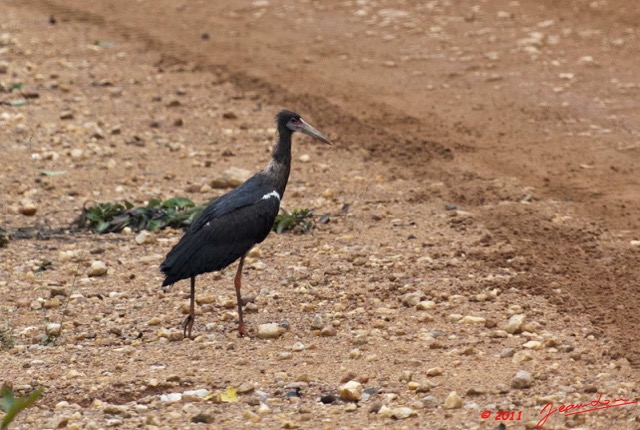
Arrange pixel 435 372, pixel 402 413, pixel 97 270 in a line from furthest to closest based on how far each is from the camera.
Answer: pixel 97 270
pixel 435 372
pixel 402 413

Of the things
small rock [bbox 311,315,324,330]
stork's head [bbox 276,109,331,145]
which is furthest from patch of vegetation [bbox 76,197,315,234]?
small rock [bbox 311,315,324,330]

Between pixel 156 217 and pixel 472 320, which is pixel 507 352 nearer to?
pixel 472 320

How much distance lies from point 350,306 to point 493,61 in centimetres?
700

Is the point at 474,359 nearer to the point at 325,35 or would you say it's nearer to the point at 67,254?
the point at 67,254

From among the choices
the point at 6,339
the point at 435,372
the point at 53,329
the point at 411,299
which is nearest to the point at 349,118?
the point at 411,299

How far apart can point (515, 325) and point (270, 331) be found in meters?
1.58

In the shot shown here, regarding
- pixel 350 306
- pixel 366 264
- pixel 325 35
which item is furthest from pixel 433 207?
pixel 325 35

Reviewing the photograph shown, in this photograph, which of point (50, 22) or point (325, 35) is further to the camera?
point (50, 22)

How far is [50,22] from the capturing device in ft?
59.6

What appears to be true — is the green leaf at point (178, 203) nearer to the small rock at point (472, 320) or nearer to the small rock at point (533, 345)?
the small rock at point (472, 320)

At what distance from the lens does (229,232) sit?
323 inches

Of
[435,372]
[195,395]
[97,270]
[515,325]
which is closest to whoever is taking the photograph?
[195,395]

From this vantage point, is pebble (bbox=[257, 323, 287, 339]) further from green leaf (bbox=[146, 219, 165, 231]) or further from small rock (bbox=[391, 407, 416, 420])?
green leaf (bbox=[146, 219, 165, 231])

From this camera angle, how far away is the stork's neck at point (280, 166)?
345 inches
